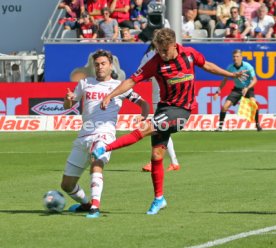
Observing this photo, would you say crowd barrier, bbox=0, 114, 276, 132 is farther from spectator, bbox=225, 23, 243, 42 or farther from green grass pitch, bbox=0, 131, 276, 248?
green grass pitch, bbox=0, 131, 276, 248

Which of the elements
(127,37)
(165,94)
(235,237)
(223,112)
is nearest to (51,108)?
(127,37)

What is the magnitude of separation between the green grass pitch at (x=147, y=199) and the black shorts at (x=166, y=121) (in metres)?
0.86

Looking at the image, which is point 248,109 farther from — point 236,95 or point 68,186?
point 68,186

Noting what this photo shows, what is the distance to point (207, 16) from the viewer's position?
34.7 m

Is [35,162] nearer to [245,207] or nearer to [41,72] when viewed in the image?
[245,207]

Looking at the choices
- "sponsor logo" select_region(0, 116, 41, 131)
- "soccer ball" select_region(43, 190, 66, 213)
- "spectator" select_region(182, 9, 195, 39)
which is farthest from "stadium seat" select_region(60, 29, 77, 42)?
"soccer ball" select_region(43, 190, 66, 213)

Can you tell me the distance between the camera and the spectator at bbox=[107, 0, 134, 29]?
3472 cm

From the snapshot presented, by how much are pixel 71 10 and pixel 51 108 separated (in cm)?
614

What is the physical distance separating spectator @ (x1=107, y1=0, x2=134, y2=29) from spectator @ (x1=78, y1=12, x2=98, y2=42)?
90 cm

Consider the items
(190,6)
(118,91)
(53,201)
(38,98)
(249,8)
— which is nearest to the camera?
(118,91)

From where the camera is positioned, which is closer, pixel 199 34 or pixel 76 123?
pixel 76 123

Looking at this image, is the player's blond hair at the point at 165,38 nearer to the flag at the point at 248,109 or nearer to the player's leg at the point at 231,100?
the flag at the point at 248,109

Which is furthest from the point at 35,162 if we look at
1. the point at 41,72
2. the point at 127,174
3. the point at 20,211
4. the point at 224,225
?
the point at 41,72

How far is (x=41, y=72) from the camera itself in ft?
114
